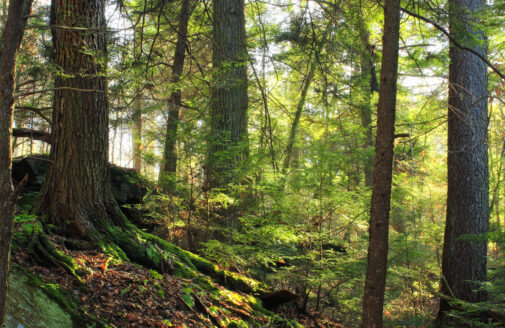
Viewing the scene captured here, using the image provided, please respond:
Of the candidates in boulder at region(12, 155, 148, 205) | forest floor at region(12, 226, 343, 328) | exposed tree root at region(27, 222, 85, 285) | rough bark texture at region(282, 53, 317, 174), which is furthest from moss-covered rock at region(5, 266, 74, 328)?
rough bark texture at region(282, 53, 317, 174)

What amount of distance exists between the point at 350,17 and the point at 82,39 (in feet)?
14.0

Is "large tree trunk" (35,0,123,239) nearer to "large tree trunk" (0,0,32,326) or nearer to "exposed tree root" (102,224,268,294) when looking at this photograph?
"exposed tree root" (102,224,268,294)

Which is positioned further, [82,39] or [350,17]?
[350,17]

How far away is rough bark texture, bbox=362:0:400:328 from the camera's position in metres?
4.17

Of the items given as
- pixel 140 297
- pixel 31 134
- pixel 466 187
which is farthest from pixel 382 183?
pixel 31 134

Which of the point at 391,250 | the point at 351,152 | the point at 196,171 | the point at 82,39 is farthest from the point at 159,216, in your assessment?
the point at 391,250

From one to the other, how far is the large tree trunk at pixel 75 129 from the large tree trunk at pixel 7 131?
6.13 ft

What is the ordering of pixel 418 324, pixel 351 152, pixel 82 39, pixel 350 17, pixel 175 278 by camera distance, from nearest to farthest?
1. pixel 82 39
2. pixel 175 278
3. pixel 350 17
4. pixel 418 324
5. pixel 351 152

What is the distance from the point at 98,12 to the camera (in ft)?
14.9

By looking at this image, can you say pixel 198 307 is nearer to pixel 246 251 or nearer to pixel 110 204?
pixel 246 251

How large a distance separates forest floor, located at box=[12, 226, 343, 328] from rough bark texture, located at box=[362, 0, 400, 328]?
1503 millimetres

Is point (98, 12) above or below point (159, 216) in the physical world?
above

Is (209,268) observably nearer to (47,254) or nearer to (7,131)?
(47,254)

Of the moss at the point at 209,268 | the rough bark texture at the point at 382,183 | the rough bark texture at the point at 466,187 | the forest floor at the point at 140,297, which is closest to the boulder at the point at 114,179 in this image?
the moss at the point at 209,268
